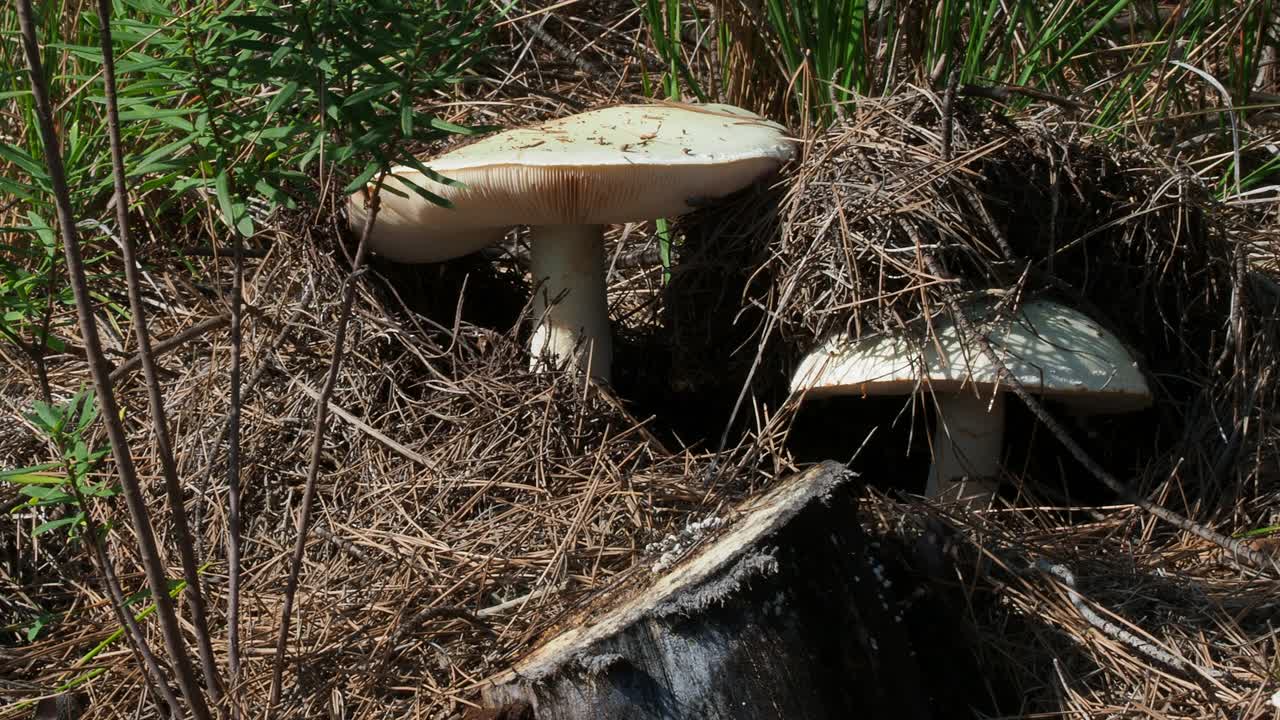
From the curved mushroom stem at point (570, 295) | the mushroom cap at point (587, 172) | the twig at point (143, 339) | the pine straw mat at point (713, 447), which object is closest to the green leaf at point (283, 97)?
the twig at point (143, 339)

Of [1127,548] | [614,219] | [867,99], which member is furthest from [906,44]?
[1127,548]

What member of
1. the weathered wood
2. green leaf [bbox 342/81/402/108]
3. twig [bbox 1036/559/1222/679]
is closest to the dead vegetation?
twig [bbox 1036/559/1222/679]

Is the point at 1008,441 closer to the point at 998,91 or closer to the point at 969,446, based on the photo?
the point at 969,446

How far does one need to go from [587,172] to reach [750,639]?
1.15 m

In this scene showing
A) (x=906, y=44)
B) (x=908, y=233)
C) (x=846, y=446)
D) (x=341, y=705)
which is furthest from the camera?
(x=906, y=44)

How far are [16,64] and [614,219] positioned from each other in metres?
2.02

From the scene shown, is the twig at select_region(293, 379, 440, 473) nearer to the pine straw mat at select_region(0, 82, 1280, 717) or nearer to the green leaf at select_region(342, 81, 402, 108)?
the pine straw mat at select_region(0, 82, 1280, 717)

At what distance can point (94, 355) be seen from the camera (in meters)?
1.59

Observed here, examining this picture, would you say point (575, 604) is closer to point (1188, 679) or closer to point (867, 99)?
point (1188, 679)

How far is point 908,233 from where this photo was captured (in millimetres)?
2660

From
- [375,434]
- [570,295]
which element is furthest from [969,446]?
[375,434]

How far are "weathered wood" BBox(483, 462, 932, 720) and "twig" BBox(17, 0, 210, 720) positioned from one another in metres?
0.49

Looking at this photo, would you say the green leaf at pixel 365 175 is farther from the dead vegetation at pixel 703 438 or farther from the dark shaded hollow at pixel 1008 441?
the dark shaded hollow at pixel 1008 441

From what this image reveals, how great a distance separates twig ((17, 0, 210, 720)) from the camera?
1507 millimetres
